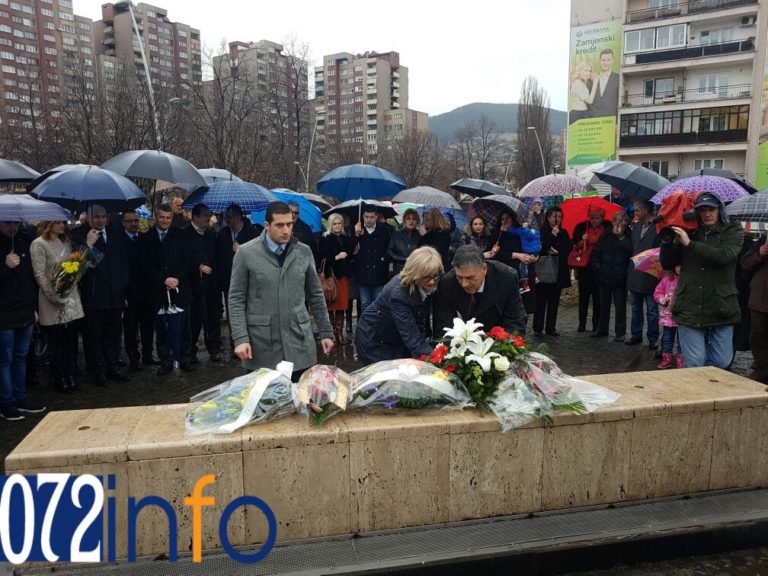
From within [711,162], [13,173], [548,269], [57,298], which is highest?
[711,162]

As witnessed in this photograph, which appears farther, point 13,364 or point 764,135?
point 764,135

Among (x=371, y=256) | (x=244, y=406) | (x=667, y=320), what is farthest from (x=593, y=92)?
(x=244, y=406)

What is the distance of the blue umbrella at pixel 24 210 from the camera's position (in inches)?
222

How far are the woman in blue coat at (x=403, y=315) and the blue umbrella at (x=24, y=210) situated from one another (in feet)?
11.6

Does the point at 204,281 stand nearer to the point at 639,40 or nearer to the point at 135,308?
the point at 135,308

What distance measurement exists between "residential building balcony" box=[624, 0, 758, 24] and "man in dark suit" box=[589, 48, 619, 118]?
306 cm

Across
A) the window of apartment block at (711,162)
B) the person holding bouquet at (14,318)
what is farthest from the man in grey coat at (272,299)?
the window of apartment block at (711,162)

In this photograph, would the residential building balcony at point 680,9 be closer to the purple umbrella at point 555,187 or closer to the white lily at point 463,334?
the purple umbrella at point 555,187

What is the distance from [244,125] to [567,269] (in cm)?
1951

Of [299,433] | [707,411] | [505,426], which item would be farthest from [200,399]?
[707,411]

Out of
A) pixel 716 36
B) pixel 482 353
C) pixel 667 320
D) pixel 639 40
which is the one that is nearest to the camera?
pixel 482 353

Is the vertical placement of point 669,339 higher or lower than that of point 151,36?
lower

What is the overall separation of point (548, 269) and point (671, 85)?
148 ft

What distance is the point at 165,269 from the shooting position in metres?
7.68
